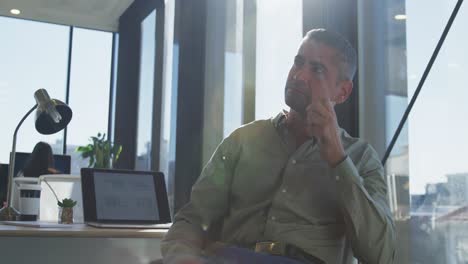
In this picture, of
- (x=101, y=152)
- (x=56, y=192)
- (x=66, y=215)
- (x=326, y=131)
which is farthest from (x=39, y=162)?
(x=101, y=152)

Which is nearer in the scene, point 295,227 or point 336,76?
point 295,227

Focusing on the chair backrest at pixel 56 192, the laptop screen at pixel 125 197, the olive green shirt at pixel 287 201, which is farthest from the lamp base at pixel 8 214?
the olive green shirt at pixel 287 201

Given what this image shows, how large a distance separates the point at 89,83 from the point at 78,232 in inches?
252

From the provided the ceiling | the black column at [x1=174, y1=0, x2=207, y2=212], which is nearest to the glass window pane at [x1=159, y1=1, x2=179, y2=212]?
the black column at [x1=174, y1=0, x2=207, y2=212]

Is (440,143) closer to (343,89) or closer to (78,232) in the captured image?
(343,89)

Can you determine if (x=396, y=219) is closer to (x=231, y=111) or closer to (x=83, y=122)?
(x=231, y=111)

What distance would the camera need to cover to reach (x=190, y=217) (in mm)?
1728

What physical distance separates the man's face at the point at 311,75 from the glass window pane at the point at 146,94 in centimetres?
438

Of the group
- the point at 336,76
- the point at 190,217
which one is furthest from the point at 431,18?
the point at 190,217

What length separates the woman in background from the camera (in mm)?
2979

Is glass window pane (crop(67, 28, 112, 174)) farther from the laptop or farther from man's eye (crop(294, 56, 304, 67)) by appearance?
man's eye (crop(294, 56, 304, 67))

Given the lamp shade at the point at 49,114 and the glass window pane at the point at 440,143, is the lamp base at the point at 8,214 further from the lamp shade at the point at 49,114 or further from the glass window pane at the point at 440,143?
the glass window pane at the point at 440,143

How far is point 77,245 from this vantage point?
201cm

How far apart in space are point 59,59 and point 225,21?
172 inches
